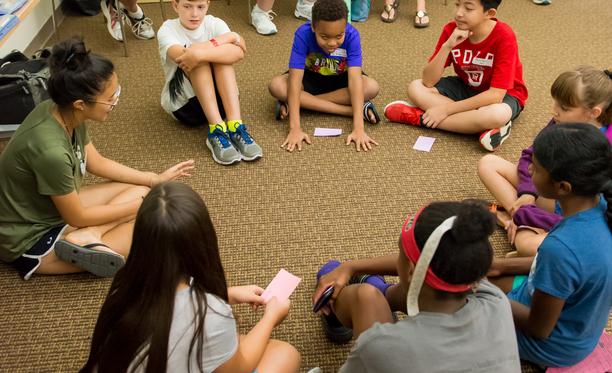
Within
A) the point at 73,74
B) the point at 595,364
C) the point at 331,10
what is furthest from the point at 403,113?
the point at 73,74

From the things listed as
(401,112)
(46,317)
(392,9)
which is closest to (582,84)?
(401,112)

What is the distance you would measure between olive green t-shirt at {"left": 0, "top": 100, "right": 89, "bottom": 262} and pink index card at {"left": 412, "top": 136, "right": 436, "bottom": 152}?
5.24 ft

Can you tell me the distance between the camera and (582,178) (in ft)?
4.37

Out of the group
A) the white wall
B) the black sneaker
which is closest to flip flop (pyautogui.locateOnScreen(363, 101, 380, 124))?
the black sneaker

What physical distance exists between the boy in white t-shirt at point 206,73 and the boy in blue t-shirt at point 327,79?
28 centimetres

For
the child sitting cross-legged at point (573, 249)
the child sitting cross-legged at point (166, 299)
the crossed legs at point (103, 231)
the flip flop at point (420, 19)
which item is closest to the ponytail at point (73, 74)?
the crossed legs at point (103, 231)

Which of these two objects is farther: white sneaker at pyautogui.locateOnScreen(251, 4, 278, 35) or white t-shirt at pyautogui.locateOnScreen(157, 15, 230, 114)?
white sneaker at pyautogui.locateOnScreen(251, 4, 278, 35)

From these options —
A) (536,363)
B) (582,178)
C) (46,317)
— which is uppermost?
(582,178)

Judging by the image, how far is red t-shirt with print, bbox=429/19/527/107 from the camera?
254cm

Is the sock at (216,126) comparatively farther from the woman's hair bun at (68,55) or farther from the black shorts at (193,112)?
the woman's hair bun at (68,55)

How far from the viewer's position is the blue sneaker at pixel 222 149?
254 centimetres

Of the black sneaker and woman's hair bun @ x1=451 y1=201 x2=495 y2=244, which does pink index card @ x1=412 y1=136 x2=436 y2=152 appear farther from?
woman's hair bun @ x1=451 y1=201 x2=495 y2=244

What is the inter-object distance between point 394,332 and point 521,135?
2.02 metres

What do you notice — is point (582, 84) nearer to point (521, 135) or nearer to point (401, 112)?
point (521, 135)
